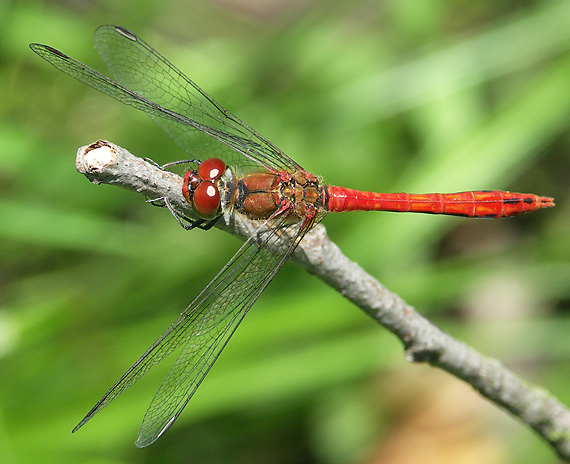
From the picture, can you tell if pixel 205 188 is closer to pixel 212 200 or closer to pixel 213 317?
pixel 212 200

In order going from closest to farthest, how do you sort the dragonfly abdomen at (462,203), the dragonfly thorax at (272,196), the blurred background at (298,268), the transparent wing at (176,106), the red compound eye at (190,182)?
the red compound eye at (190,182) < the dragonfly thorax at (272,196) < the transparent wing at (176,106) < the dragonfly abdomen at (462,203) < the blurred background at (298,268)

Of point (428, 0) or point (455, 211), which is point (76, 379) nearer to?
point (455, 211)

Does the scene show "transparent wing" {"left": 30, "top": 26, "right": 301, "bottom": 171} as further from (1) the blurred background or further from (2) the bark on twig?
→ (1) the blurred background

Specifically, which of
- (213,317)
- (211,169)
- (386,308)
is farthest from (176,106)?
(386,308)

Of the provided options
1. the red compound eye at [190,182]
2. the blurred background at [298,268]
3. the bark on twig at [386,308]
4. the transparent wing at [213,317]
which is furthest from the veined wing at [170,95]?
the blurred background at [298,268]

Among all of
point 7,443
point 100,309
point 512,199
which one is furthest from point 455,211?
point 7,443

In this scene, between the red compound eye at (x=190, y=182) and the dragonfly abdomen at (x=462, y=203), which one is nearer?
the red compound eye at (x=190, y=182)

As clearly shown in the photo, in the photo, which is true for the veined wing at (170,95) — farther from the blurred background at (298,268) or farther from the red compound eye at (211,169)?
the blurred background at (298,268)
